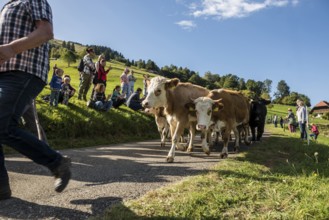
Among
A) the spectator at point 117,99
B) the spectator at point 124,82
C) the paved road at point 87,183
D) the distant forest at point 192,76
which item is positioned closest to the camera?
the paved road at point 87,183

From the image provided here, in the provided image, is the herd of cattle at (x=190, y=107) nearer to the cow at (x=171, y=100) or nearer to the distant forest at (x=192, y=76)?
the cow at (x=171, y=100)

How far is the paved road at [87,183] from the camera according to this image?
3818mm

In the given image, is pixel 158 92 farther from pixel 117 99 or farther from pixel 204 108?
pixel 117 99

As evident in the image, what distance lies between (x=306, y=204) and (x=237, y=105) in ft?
25.5

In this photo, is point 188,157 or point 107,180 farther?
point 188,157

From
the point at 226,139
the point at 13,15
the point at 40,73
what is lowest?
the point at 226,139

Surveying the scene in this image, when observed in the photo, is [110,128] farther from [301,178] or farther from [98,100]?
[301,178]

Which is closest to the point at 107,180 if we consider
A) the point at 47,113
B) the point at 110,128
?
the point at 47,113

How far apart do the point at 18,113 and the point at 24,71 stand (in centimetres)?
48

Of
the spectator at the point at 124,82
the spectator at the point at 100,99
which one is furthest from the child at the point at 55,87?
the spectator at the point at 124,82

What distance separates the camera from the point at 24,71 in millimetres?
3611

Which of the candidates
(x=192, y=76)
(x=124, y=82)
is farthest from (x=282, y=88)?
(x=124, y=82)

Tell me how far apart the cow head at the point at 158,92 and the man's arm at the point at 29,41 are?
203 inches

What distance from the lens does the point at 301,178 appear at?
554cm
